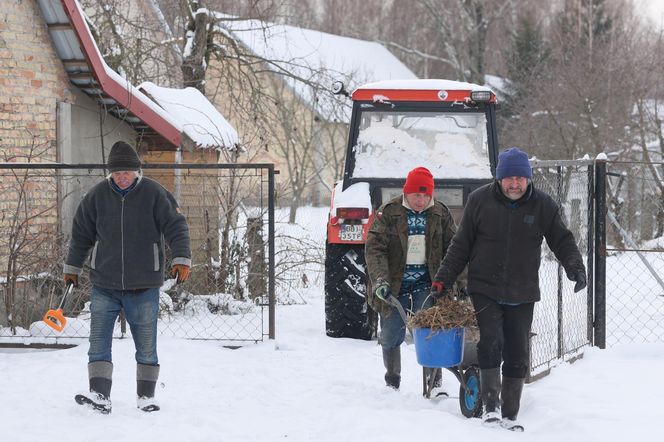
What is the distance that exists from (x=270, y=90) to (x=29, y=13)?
904 inches

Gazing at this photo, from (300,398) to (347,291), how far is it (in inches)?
75.2

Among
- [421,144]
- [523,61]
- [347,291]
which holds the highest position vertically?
[523,61]

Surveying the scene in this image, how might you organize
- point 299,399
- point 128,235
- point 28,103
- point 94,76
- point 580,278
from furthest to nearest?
point 94,76 → point 28,103 → point 299,399 → point 128,235 → point 580,278

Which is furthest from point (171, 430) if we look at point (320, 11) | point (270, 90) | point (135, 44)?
point (320, 11)

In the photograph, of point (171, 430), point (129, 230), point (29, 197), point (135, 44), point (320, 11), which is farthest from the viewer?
point (320, 11)

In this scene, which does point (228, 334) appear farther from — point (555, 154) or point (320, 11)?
point (320, 11)

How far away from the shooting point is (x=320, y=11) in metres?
55.1

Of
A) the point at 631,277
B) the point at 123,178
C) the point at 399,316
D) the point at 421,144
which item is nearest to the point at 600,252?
the point at 421,144

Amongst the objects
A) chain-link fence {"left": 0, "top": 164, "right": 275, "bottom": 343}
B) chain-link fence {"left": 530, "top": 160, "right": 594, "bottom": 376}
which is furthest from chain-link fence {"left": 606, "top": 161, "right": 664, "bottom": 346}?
chain-link fence {"left": 0, "top": 164, "right": 275, "bottom": 343}

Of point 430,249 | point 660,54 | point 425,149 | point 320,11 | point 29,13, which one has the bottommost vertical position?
point 430,249

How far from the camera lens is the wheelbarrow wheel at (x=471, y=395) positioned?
5605 mm

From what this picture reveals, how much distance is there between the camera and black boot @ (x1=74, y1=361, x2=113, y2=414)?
5.66 m

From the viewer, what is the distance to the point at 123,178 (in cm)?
579

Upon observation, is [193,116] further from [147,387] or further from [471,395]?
[471,395]
